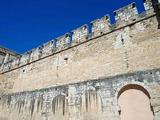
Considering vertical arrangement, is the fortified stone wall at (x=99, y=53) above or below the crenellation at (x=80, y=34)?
below

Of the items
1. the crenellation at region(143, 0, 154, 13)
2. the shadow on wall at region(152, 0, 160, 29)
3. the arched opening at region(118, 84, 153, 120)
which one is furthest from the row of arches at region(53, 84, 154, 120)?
the crenellation at region(143, 0, 154, 13)

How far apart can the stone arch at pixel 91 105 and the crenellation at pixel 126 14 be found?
3.65 meters

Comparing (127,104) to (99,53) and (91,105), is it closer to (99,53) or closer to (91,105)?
(91,105)

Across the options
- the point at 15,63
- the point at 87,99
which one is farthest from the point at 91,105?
the point at 15,63

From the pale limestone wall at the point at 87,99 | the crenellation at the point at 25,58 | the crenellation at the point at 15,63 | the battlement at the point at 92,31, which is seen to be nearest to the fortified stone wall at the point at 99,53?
the battlement at the point at 92,31

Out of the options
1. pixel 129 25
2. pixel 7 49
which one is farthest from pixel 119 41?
pixel 7 49

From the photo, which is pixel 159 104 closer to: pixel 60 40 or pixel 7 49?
pixel 60 40

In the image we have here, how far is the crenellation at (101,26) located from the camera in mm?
7943

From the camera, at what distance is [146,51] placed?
6.38 metres

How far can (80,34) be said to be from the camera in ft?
29.1

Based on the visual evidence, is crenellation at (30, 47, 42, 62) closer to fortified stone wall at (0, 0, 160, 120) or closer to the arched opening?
fortified stone wall at (0, 0, 160, 120)

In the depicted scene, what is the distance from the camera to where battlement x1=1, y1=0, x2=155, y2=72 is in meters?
7.16

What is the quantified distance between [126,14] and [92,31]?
1845mm

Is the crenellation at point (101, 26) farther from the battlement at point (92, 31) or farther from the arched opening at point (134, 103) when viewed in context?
the arched opening at point (134, 103)
